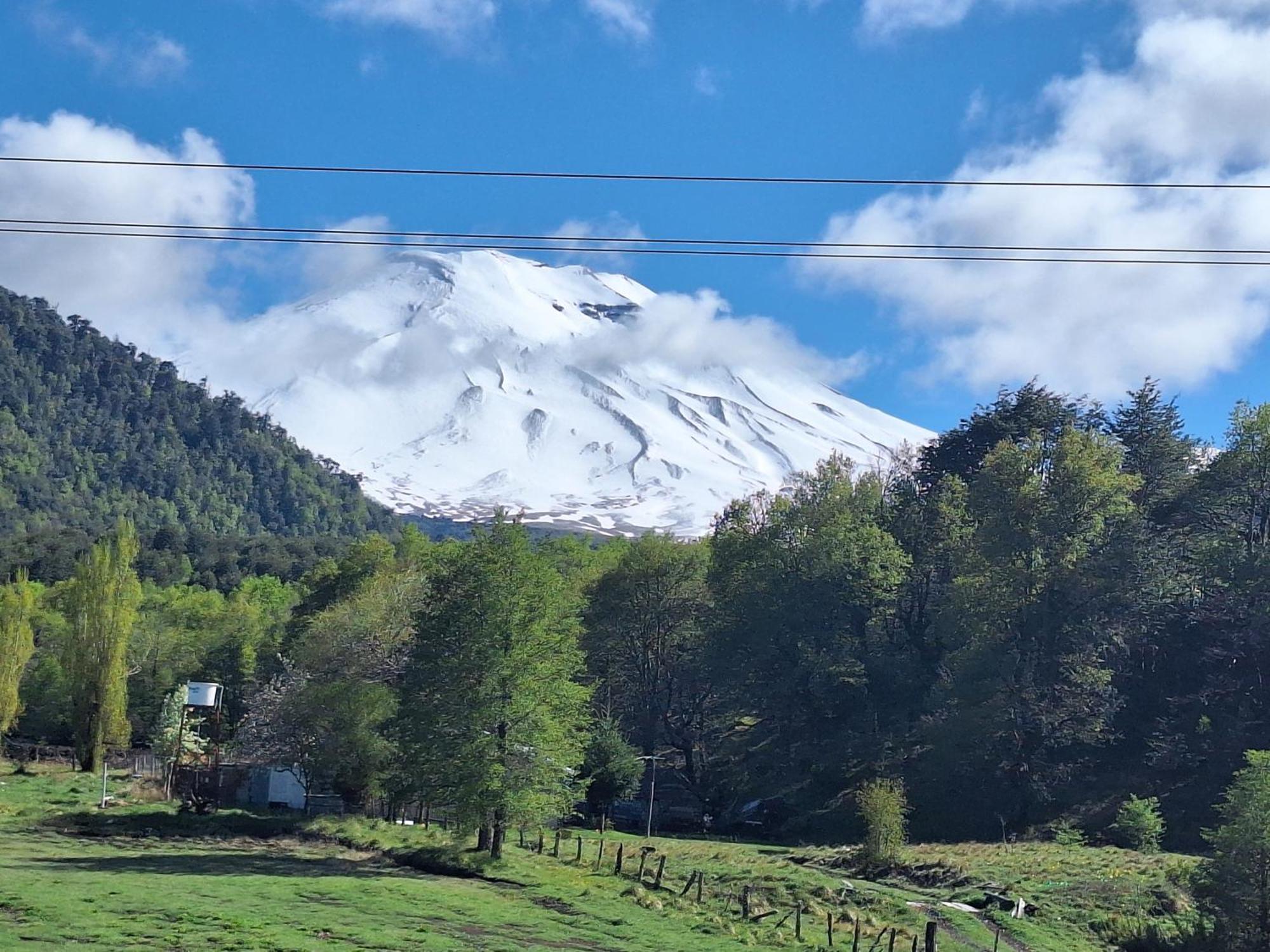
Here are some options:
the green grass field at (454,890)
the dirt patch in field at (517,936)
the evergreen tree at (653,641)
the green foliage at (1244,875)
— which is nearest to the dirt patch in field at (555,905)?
the green grass field at (454,890)

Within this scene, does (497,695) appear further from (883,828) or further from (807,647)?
(807,647)

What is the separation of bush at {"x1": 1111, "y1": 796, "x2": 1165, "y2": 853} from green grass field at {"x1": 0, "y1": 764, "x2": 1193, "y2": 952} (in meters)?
1.31

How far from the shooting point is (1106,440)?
56719 mm

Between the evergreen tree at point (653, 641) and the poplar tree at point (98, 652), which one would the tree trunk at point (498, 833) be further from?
the evergreen tree at point (653, 641)

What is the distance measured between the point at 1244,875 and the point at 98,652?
42.6 meters

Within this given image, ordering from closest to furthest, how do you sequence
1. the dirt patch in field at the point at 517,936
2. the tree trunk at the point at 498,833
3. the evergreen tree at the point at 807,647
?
the dirt patch in field at the point at 517,936 → the tree trunk at the point at 498,833 → the evergreen tree at the point at 807,647

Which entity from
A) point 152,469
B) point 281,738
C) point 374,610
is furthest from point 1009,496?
point 152,469

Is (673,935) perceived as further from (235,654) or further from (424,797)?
(235,654)

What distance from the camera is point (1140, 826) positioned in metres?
40.4

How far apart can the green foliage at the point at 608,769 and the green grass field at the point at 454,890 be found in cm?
551

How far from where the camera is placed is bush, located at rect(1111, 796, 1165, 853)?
40.2 metres

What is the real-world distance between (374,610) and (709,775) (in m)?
20.0

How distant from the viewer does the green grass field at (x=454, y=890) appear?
67.5 feet

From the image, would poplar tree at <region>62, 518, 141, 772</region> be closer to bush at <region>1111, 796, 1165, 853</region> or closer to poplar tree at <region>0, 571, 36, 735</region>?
poplar tree at <region>0, 571, 36, 735</region>
